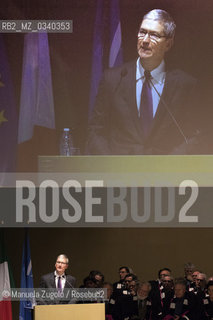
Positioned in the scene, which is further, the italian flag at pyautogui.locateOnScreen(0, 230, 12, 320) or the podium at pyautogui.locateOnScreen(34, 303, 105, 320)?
the italian flag at pyautogui.locateOnScreen(0, 230, 12, 320)

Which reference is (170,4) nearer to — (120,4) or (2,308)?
(120,4)

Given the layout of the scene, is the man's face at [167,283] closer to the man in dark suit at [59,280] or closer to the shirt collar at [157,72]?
the man in dark suit at [59,280]

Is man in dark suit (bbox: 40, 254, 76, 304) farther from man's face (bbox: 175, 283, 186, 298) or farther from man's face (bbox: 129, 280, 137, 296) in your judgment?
man's face (bbox: 175, 283, 186, 298)

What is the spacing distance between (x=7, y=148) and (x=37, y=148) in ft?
1.45

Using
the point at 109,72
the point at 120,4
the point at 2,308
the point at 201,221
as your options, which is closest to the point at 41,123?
the point at 109,72

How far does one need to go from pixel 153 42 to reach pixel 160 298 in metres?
3.37

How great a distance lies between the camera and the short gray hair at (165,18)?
954cm

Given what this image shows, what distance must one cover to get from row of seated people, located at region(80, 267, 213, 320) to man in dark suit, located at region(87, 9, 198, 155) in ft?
5.61

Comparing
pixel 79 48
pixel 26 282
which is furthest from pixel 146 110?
pixel 26 282

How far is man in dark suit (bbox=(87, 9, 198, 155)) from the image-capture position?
9508 mm

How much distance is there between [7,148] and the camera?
9.70m

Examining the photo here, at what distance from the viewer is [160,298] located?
29.7 ft

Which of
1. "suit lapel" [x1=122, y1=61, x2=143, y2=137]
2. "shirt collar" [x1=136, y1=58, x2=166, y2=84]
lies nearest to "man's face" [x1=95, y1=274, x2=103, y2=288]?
"suit lapel" [x1=122, y1=61, x2=143, y2=137]

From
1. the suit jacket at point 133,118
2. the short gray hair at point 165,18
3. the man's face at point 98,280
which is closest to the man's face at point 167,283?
the man's face at point 98,280
